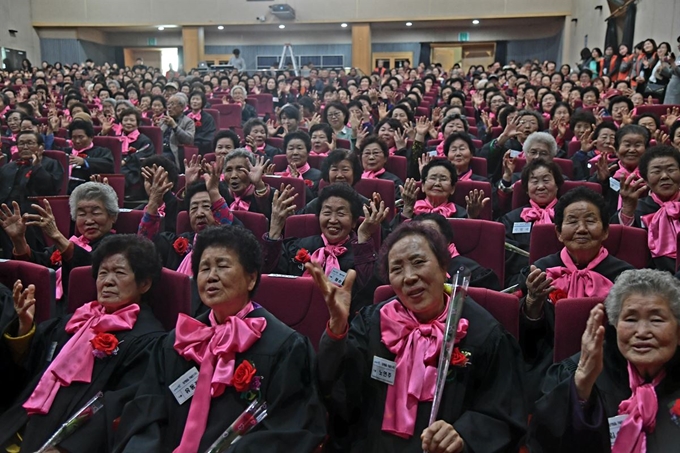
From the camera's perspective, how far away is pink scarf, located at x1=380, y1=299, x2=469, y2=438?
176 centimetres

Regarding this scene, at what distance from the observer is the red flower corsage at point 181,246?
2857 mm

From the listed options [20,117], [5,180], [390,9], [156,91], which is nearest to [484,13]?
[390,9]

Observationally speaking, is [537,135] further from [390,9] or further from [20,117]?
[390,9]

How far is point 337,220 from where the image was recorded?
286 cm

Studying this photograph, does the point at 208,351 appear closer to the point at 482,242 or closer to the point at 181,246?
the point at 181,246

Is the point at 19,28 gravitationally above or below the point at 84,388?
above

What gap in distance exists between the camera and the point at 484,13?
50.8 ft

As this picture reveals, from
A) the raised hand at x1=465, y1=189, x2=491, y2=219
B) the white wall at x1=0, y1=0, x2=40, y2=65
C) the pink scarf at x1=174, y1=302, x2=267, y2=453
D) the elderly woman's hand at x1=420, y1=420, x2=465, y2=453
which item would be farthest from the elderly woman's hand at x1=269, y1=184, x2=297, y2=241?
the white wall at x1=0, y1=0, x2=40, y2=65

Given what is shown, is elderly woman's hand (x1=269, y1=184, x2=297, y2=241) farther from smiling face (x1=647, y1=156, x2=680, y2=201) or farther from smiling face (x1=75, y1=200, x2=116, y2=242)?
smiling face (x1=647, y1=156, x2=680, y2=201)

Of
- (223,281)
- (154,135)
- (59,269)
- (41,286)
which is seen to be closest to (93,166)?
(154,135)

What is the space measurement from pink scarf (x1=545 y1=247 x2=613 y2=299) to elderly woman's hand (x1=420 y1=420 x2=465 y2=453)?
911 millimetres

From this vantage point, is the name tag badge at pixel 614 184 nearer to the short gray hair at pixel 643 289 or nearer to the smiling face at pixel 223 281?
the short gray hair at pixel 643 289

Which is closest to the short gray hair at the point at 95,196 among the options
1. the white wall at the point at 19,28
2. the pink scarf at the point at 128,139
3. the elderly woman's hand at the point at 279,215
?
the elderly woman's hand at the point at 279,215

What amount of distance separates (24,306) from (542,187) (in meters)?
2.40
